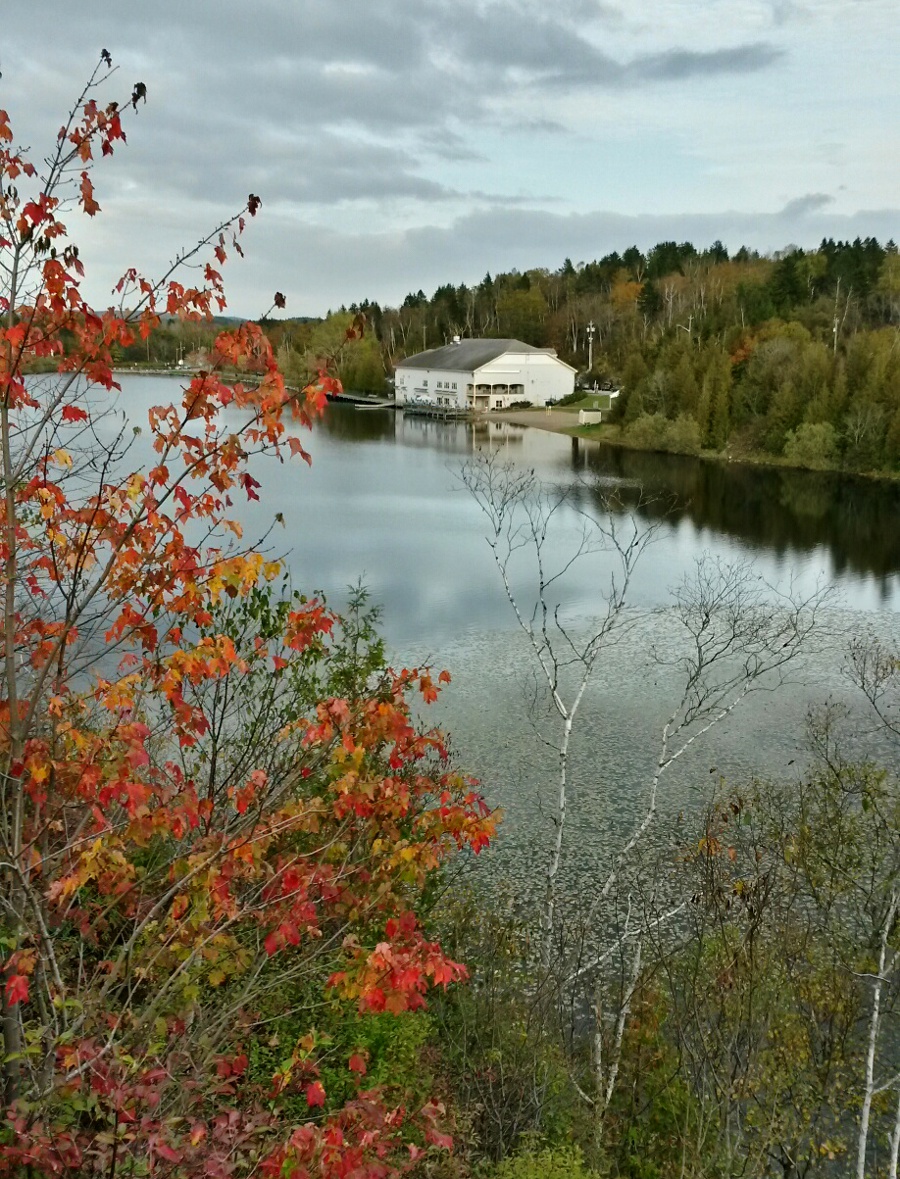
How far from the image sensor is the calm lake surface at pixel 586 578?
1152 centimetres

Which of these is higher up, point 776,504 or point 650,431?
point 650,431

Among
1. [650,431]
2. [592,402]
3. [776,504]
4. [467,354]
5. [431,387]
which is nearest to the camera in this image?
[776,504]

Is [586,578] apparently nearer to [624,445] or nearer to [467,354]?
[624,445]

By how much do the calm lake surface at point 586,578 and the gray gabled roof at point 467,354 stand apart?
73.8 ft

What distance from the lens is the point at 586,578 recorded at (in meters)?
19.6

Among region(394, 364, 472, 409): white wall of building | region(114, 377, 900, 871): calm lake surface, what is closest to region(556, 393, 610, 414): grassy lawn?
region(394, 364, 472, 409): white wall of building

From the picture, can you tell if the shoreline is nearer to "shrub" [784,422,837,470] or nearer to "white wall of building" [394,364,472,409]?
"shrub" [784,422,837,470]

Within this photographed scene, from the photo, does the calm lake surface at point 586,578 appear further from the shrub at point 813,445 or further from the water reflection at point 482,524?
the shrub at point 813,445

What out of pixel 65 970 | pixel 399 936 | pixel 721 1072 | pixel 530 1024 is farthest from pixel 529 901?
pixel 65 970

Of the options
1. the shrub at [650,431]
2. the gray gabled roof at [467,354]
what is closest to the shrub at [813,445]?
the shrub at [650,431]

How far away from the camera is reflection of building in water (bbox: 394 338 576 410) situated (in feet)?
203

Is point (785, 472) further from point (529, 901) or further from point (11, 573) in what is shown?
point (11, 573)

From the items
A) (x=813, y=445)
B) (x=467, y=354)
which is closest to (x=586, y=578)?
(x=813, y=445)

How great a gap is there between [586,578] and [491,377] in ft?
146
